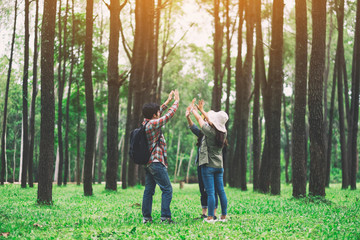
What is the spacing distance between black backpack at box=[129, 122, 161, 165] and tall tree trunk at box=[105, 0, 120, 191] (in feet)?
28.8

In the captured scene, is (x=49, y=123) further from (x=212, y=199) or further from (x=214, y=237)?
(x=214, y=237)

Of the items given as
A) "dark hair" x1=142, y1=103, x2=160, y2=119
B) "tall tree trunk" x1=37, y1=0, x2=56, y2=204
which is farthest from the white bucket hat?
"tall tree trunk" x1=37, y1=0, x2=56, y2=204

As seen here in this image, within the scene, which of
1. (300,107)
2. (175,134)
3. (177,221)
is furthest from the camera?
(175,134)

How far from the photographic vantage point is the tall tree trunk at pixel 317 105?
39.3 ft

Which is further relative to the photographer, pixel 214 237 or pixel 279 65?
pixel 279 65

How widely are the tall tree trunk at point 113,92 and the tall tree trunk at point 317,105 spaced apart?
24.3 ft

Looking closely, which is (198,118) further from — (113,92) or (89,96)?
(113,92)

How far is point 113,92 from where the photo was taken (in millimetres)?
16094

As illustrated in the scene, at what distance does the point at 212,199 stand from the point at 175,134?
161 feet

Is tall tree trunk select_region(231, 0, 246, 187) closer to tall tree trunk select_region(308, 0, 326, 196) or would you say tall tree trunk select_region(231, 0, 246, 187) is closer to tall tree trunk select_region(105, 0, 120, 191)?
tall tree trunk select_region(105, 0, 120, 191)

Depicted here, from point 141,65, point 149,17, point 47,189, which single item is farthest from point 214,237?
point 149,17

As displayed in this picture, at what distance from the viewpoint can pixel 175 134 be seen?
185 feet

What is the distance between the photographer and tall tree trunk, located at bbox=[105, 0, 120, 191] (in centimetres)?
1565

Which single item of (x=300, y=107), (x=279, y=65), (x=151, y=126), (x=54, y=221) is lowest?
(x=54, y=221)
